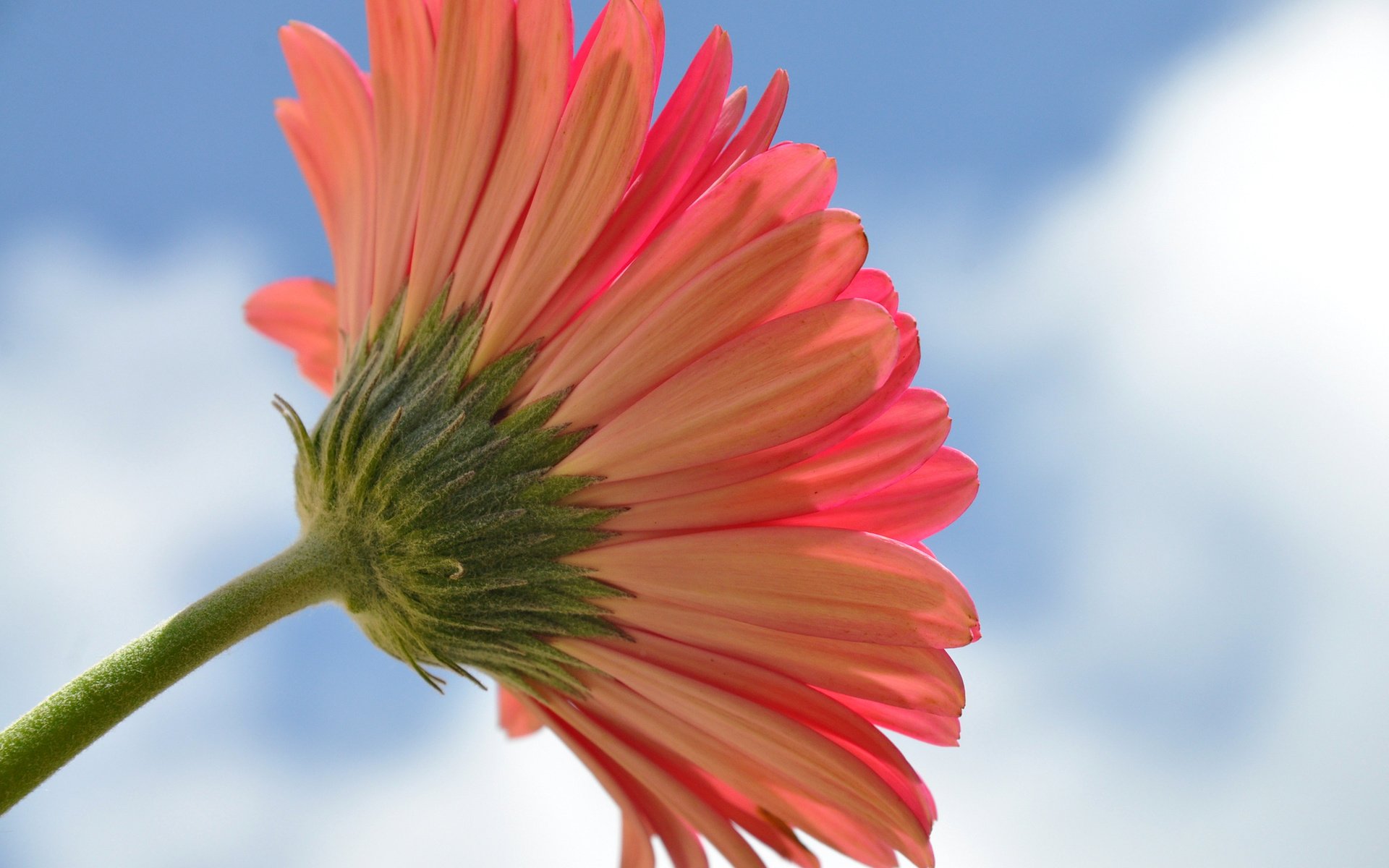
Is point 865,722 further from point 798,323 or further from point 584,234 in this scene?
point 584,234

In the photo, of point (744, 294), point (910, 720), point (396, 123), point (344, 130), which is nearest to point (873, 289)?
point (744, 294)

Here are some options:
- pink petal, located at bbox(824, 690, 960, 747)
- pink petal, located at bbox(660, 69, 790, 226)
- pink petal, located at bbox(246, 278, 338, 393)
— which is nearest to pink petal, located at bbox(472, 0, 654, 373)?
pink petal, located at bbox(660, 69, 790, 226)

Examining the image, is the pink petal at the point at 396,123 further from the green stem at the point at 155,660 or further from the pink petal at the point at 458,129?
the green stem at the point at 155,660

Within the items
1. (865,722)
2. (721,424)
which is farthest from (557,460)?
(865,722)

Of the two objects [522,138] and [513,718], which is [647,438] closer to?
[522,138]

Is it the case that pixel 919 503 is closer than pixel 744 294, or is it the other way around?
pixel 744 294

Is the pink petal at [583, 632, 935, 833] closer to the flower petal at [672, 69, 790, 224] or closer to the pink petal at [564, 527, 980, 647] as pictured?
the pink petal at [564, 527, 980, 647]
